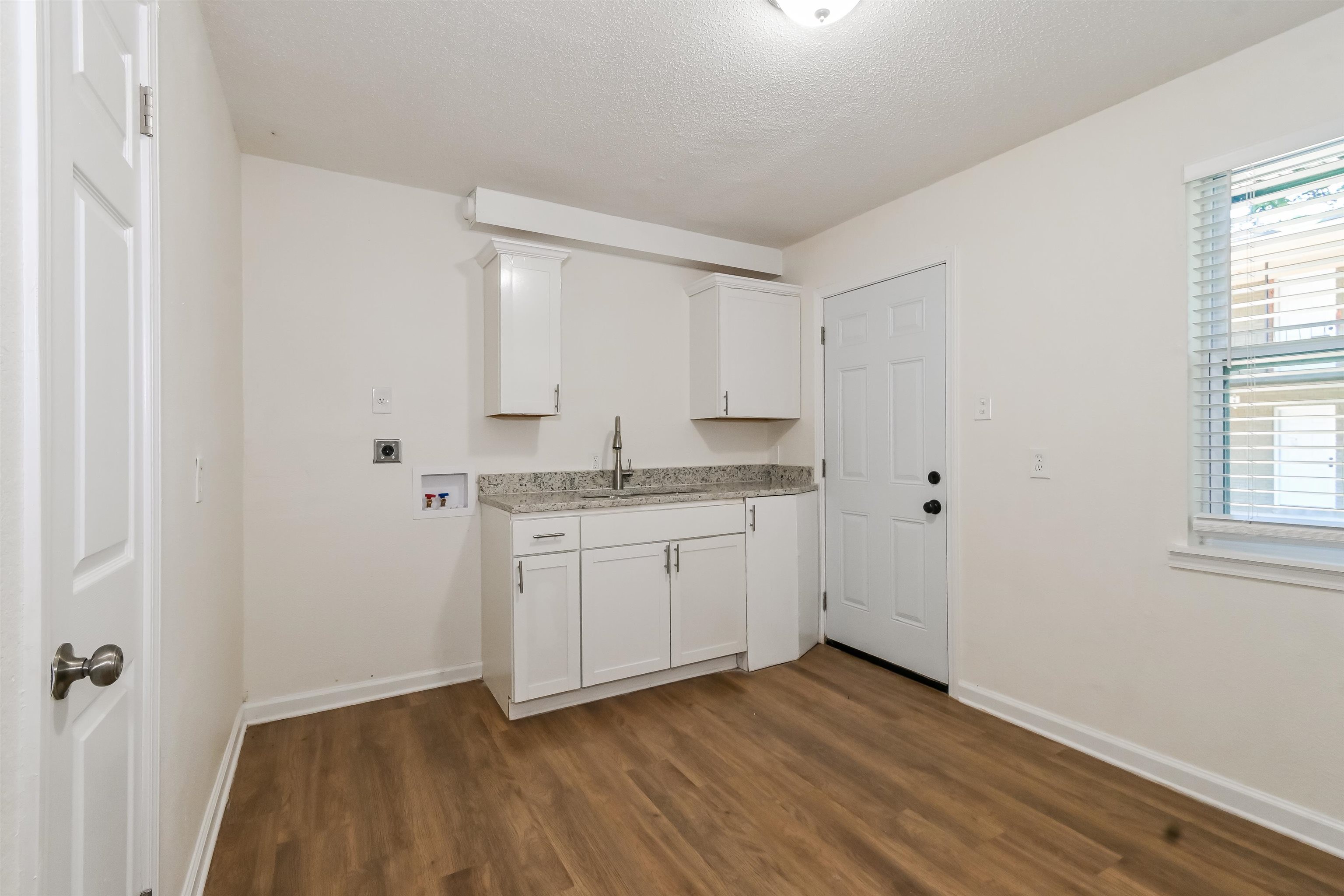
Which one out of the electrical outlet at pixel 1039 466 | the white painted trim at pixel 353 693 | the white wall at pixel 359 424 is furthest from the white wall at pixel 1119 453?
the white painted trim at pixel 353 693

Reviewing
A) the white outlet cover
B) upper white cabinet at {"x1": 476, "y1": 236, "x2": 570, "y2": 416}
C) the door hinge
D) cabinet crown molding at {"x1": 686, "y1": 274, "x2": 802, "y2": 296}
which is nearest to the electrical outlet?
the white outlet cover

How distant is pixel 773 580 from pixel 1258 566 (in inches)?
75.2

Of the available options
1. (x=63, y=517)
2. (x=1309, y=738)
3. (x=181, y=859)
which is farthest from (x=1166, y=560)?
(x=181, y=859)

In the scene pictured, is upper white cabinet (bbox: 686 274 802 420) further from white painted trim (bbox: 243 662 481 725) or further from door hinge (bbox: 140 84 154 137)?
door hinge (bbox: 140 84 154 137)

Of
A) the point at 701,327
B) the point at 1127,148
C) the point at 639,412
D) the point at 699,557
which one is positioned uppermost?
the point at 1127,148

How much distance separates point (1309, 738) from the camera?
73.1 inches

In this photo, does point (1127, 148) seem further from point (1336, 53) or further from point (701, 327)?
point (701, 327)

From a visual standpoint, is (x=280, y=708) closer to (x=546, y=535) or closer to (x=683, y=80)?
(x=546, y=535)

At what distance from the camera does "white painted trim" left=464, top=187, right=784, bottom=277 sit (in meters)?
3.02

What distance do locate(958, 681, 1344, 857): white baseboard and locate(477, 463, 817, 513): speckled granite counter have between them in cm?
144

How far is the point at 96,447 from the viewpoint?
3.18ft

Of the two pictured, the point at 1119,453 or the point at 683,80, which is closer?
the point at 683,80

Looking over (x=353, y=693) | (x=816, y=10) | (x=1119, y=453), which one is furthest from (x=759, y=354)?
(x=353, y=693)

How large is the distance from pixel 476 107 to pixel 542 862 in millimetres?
2487
